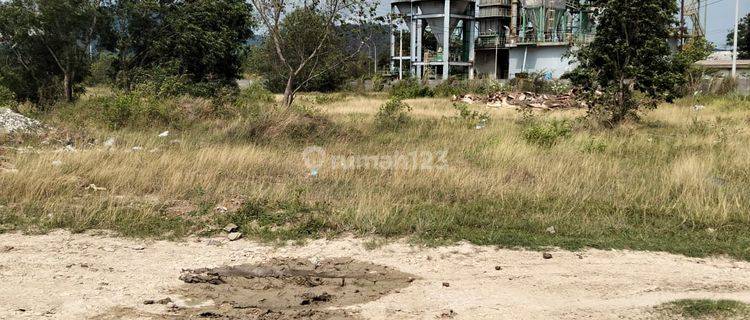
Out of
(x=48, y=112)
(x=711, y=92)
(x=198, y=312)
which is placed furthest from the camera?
(x=711, y=92)

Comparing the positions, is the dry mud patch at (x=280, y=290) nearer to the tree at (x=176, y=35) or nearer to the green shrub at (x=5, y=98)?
the green shrub at (x=5, y=98)

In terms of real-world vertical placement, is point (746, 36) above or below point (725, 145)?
above

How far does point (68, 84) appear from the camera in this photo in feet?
74.3

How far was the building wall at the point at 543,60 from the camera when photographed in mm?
51594

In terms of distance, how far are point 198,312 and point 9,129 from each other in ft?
36.4

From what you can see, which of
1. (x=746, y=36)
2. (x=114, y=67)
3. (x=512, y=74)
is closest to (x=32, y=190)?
(x=114, y=67)

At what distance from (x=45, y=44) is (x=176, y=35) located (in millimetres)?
5394

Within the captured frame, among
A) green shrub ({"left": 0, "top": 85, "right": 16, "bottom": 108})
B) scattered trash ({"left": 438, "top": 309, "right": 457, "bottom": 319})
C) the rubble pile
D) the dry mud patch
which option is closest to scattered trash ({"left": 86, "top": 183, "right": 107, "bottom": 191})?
the dry mud patch

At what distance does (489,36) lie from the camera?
2315 inches

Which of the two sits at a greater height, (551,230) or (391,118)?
(391,118)

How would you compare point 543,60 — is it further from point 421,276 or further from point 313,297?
point 313,297

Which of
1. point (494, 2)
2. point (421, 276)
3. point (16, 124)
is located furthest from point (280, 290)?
point (494, 2)

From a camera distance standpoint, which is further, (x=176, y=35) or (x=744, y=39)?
(x=744, y=39)

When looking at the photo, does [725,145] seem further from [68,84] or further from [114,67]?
[114,67]
